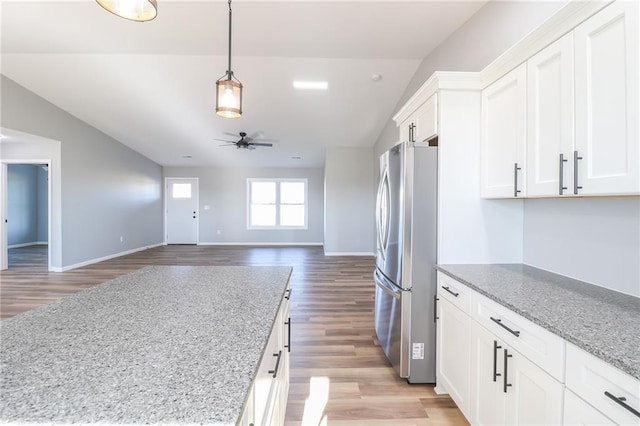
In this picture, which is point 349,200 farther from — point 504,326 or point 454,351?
point 504,326

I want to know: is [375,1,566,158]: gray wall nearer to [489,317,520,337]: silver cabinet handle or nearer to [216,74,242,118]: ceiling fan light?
[489,317,520,337]: silver cabinet handle

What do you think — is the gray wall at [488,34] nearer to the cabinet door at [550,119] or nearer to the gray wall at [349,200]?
the cabinet door at [550,119]

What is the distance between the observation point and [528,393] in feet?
3.70

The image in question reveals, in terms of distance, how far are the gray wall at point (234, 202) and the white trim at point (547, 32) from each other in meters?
7.03

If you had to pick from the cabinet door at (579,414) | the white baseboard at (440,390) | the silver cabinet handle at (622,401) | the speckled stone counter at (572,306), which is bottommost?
the white baseboard at (440,390)

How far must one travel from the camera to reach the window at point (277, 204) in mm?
8688

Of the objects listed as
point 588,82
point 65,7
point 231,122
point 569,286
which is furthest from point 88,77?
point 569,286

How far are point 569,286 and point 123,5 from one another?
249 centimetres

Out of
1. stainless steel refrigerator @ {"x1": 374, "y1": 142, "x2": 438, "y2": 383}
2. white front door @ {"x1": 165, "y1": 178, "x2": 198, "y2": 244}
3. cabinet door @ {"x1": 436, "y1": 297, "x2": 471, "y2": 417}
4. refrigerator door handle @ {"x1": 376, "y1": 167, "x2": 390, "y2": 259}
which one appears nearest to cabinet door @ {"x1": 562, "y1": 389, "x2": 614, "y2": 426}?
cabinet door @ {"x1": 436, "y1": 297, "x2": 471, "y2": 417}

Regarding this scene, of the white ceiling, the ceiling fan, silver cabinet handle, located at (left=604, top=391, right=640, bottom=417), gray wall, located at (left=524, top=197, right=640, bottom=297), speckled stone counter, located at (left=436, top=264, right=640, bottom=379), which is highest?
the white ceiling

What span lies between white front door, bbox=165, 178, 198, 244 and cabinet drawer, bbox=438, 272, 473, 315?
820 centimetres

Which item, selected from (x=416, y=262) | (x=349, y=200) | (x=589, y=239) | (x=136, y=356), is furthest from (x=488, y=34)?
(x=349, y=200)

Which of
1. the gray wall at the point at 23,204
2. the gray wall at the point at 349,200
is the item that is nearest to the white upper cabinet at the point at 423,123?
the gray wall at the point at 349,200

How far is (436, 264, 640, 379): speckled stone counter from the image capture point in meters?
0.85
